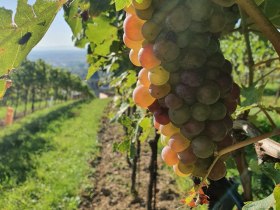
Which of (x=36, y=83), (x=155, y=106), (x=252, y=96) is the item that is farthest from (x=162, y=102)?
(x=36, y=83)

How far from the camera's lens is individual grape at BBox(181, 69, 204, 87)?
891 millimetres

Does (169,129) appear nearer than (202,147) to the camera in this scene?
No

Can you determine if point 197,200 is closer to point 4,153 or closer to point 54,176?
point 54,176

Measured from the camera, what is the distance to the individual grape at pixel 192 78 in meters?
0.89

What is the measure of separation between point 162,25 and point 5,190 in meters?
8.25

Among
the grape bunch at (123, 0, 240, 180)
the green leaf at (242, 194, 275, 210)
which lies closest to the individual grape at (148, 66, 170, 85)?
the grape bunch at (123, 0, 240, 180)

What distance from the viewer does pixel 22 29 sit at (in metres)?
1.01

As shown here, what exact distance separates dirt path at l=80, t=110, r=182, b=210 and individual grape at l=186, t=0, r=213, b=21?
18.4 feet

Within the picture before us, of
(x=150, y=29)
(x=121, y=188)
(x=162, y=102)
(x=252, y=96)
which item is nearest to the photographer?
(x=150, y=29)

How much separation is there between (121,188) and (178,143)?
7.00 metres

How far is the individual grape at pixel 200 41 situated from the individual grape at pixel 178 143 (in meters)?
0.22

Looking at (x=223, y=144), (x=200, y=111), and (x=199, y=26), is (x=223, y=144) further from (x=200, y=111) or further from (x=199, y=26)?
(x=199, y=26)

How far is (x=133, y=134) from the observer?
7.02 feet

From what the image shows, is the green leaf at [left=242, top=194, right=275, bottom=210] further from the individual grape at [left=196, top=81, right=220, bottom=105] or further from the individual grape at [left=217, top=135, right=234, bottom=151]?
the individual grape at [left=196, top=81, right=220, bottom=105]
